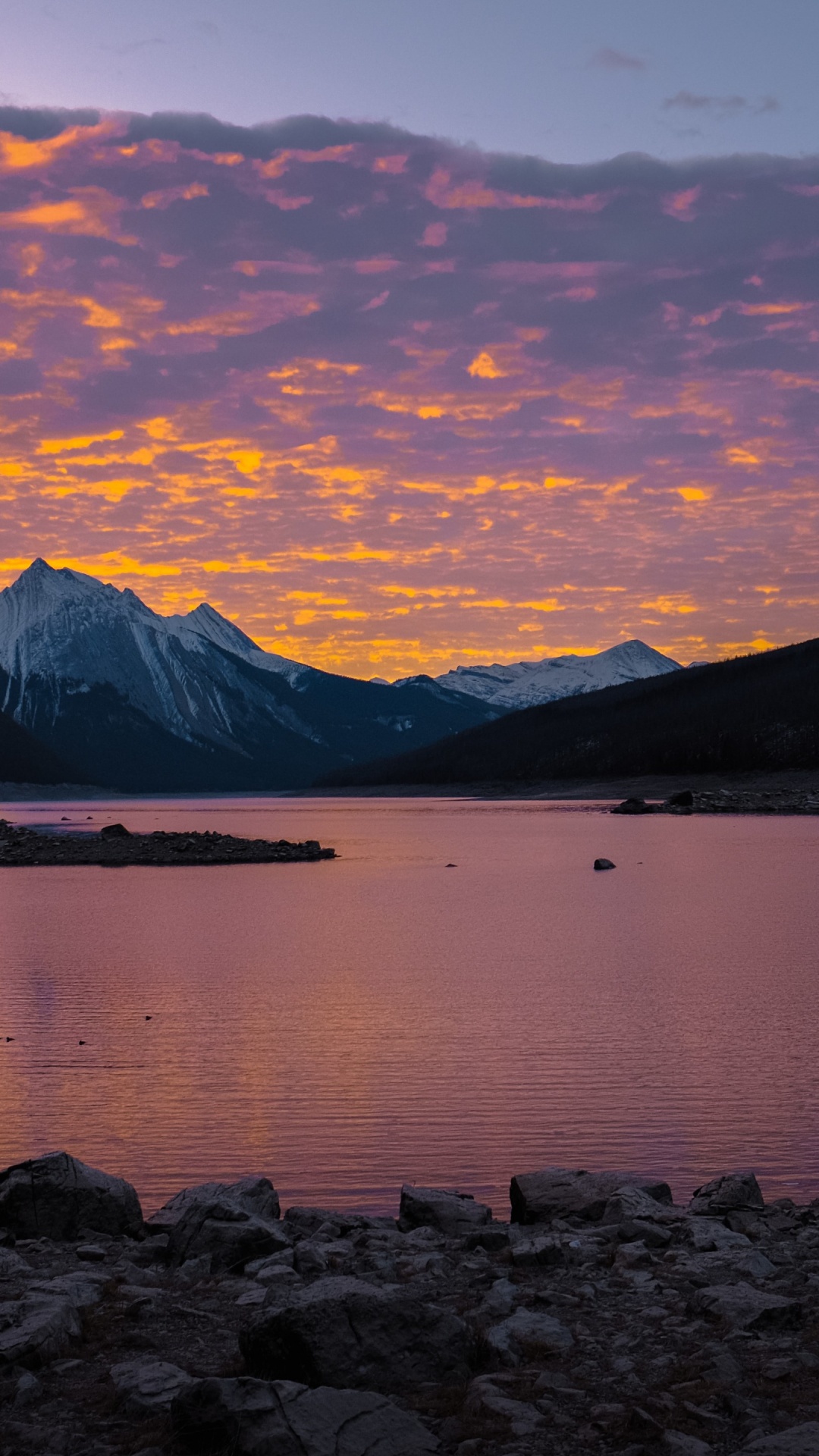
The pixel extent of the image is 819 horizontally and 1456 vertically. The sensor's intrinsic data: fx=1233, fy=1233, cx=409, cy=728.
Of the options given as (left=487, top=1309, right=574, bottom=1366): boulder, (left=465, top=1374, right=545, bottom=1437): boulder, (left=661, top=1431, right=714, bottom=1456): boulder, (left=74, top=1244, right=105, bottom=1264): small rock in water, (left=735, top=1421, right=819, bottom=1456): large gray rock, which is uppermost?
(left=735, top=1421, right=819, bottom=1456): large gray rock

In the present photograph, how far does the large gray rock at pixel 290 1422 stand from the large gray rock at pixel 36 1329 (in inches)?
80.8

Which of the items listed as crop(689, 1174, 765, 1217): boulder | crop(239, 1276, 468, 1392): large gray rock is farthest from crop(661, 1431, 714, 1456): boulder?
crop(689, 1174, 765, 1217): boulder

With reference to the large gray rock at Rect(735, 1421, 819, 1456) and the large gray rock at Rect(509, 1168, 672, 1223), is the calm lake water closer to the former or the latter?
the large gray rock at Rect(509, 1168, 672, 1223)

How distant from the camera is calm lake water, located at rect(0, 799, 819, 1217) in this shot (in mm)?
18891

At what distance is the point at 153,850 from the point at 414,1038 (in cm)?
7742

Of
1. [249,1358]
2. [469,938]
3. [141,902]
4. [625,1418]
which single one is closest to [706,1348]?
[625,1418]

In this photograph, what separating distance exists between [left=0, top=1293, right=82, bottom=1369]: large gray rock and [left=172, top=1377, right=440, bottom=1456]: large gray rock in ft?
6.73

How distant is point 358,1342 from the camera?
9758 millimetres

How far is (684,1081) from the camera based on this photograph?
22906 millimetres

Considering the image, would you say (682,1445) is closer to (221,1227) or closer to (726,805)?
(221,1227)

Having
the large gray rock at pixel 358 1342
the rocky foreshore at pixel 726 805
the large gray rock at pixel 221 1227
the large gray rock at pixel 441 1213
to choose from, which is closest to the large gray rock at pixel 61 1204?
the large gray rock at pixel 221 1227

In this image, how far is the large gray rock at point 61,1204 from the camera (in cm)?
1486

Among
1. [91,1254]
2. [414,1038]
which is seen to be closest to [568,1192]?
[91,1254]

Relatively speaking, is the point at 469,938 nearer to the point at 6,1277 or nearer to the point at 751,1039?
the point at 751,1039
